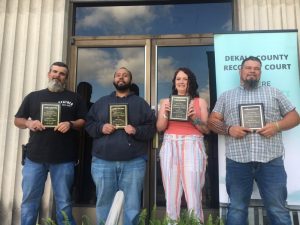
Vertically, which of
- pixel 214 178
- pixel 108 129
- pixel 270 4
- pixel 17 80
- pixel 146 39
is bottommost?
pixel 214 178

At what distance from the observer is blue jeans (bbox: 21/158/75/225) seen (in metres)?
3.58

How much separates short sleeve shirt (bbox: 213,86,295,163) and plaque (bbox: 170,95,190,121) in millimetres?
367

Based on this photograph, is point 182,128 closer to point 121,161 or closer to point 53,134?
point 121,161

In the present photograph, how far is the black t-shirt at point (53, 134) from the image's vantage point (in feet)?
11.8

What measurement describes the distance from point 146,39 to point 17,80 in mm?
1722

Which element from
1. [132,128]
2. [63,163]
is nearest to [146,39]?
[132,128]

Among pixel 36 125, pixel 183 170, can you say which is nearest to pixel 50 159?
pixel 36 125

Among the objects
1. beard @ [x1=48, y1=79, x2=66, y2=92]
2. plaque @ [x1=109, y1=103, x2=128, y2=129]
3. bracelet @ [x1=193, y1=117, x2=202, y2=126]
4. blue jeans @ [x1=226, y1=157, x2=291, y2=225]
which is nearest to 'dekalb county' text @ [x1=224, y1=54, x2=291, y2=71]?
bracelet @ [x1=193, y1=117, x2=202, y2=126]

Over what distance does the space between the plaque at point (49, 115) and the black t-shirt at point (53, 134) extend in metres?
0.07

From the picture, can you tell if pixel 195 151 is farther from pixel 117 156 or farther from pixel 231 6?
pixel 231 6

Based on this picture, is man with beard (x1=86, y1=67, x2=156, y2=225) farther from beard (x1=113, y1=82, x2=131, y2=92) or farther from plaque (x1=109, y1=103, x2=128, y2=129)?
beard (x1=113, y1=82, x2=131, y2=92)

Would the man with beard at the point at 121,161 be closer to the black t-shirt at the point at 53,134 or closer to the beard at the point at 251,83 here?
the black t-shirt at the point at 53,134

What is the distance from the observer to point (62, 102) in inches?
149

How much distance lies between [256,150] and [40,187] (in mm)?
2178
